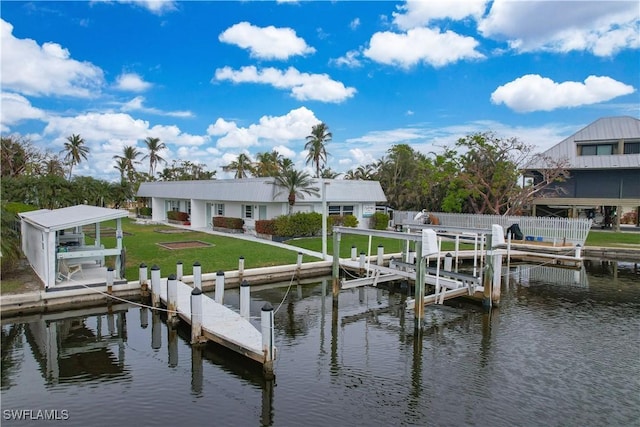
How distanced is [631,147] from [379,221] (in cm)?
2369

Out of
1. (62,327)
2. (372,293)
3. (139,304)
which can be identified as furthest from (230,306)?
(372,293)

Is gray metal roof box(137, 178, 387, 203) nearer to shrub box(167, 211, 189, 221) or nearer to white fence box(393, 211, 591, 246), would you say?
shrub box(167, 211, 189, 221)

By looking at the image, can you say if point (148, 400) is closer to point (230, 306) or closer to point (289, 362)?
point (289, 362)

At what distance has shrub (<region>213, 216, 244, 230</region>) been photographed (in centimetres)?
2858

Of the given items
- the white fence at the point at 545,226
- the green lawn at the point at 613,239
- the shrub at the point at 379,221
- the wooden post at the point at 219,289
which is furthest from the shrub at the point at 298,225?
the green lawn at the point at 613,239

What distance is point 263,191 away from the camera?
26000 mm

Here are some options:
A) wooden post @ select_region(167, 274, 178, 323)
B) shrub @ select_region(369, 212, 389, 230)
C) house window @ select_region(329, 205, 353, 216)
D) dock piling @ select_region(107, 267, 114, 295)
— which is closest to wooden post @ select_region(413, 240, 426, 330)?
wooden post @ select_region(167, 274, 178, 323)

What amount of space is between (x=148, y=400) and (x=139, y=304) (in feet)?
19.5

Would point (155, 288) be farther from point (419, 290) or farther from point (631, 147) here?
point (631, 147)

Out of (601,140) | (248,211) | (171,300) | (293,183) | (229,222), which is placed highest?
(601,140)

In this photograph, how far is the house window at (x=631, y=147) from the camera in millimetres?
35156

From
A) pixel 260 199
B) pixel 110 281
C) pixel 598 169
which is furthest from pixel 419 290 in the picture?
pixel 598 169

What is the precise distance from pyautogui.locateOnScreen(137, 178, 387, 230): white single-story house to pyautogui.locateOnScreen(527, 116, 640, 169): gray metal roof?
1469 centimetres

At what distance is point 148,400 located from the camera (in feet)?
24.4
